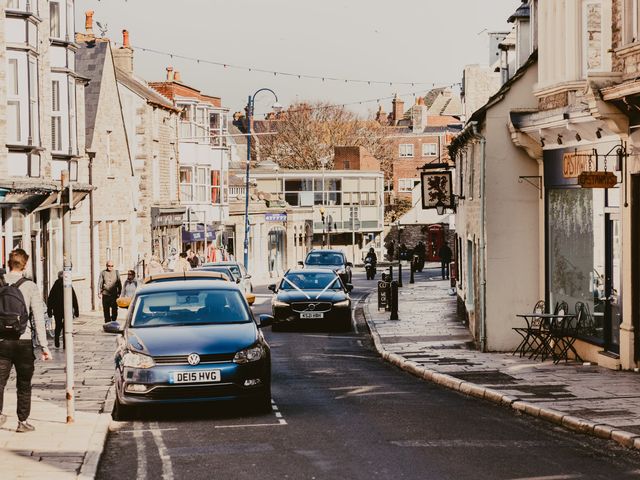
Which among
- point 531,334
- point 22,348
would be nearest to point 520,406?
point 22,348

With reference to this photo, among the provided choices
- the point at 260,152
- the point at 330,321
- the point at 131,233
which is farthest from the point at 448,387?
the point at 260,152

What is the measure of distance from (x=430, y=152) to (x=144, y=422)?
3982 inches

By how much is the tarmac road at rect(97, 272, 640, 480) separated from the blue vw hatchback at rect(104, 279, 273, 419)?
353 mm

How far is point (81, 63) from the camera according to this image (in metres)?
40.7

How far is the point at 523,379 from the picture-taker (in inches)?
691

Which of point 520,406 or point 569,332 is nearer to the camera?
point 520,406

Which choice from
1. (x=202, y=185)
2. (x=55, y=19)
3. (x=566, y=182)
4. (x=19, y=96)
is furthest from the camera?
(x=202, y=185)

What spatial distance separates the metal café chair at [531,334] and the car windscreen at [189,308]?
23.5 ft

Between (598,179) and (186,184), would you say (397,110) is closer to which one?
(186,184)

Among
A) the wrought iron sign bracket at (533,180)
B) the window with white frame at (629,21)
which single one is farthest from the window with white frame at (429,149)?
the window with white frame at (629,21)

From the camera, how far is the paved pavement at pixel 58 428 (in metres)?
10.5

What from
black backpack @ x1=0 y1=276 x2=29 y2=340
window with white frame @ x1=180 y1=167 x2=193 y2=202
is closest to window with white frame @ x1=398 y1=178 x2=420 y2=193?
window with white frame @ x1=180 y1=167 x2=193 y2=202

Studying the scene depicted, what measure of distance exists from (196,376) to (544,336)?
10123mm

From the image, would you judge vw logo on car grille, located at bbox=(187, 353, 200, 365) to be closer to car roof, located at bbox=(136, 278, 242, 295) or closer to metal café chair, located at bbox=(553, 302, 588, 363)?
car roof, located at bbox=(136, 278, 242, 295)
